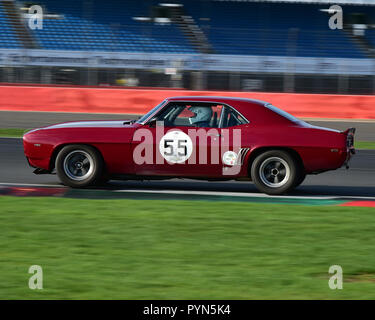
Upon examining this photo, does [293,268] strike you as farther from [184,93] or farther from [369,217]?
[184,93]

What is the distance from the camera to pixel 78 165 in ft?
30.1

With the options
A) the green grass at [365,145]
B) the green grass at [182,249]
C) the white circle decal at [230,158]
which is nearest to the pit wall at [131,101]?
the green grass at [365,145]

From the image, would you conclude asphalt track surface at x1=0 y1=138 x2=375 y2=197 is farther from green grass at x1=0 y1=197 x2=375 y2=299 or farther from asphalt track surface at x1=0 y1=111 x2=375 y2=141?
asphalt track surface at x1=0 y1=111 x2=375 y2=141

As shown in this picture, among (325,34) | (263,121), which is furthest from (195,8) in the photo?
(263,121)

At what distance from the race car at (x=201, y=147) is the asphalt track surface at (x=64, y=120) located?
393 inches

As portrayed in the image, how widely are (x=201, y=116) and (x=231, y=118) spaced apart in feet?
1.31

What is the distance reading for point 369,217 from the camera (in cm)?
767

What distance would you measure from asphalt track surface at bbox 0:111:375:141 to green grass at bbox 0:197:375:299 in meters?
11.0

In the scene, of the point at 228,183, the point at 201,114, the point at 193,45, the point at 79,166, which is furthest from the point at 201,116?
the point at 193,45

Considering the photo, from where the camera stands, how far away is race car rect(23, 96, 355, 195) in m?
8.82

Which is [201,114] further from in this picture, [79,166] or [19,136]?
[19,136]

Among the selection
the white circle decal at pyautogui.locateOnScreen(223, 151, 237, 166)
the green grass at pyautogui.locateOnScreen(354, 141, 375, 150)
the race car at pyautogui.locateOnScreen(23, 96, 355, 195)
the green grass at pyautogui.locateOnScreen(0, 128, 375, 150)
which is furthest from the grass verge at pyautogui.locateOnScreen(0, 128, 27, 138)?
the white circle decal at pyautogui.locateOnScreen(223, 151, 237, 166)

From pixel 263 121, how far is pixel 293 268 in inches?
149

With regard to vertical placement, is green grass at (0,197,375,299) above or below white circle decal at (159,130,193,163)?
Answer: below
